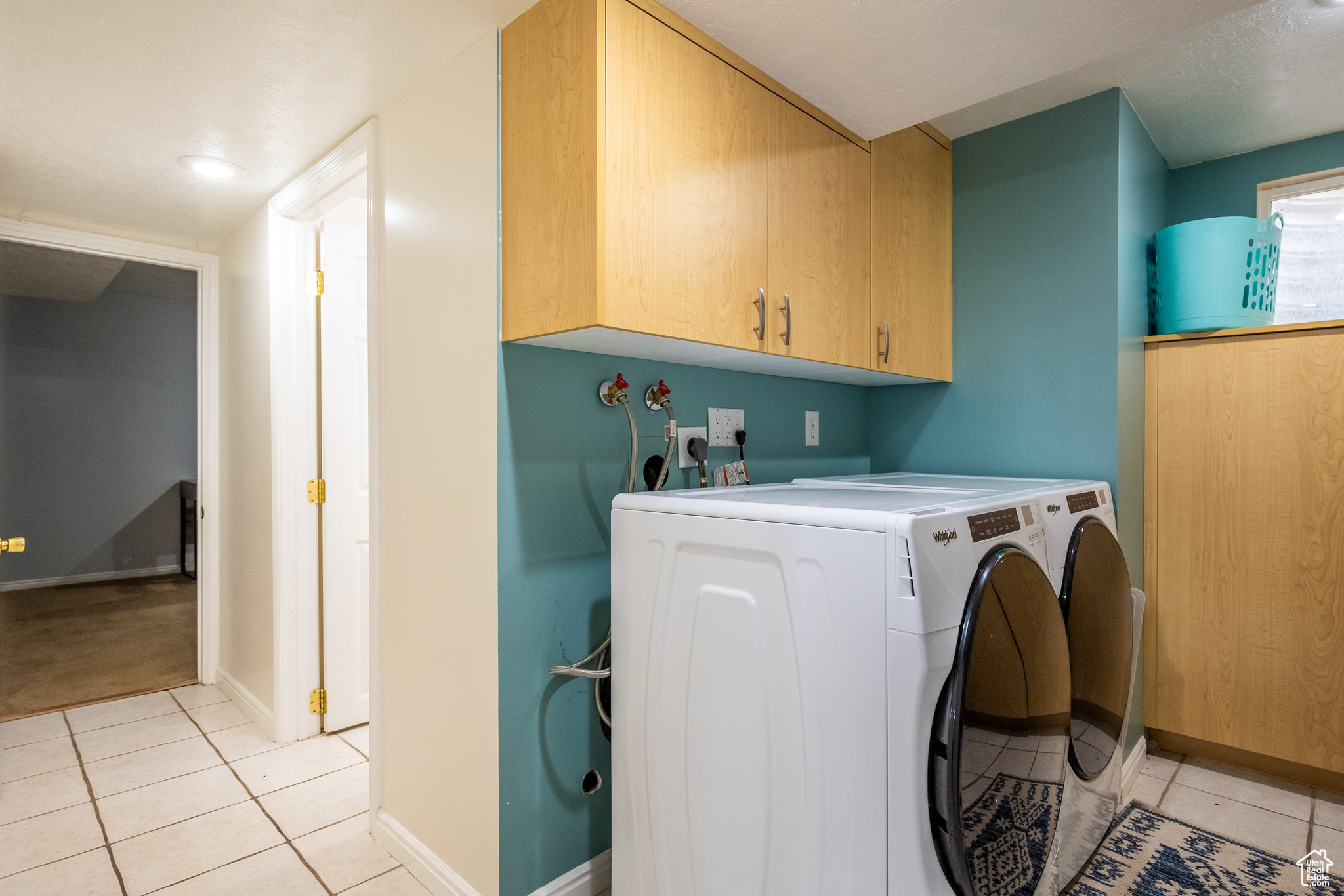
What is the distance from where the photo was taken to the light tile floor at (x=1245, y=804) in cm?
188

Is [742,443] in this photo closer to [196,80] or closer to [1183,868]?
[1183,868]

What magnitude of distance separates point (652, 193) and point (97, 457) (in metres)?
5.95

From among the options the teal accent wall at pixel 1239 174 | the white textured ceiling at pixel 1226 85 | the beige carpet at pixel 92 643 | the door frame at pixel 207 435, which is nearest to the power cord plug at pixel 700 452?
the white textured ceiling at pixel 1226 85

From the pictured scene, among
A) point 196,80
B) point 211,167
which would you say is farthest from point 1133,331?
point 211,167

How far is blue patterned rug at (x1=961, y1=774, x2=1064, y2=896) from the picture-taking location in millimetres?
1093

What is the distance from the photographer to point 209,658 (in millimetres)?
3234

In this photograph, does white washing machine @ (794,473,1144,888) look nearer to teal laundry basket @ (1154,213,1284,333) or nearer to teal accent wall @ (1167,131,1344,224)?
teal laundry basket @ (1154,213,1284,333)

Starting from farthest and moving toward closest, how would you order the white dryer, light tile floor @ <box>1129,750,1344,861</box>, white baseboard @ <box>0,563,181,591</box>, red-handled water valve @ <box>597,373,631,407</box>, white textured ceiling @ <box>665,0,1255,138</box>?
white baseboard @ <box>0,563,181,591</box> → light tile floor @ <box>1129,750,1344,861</box> → red-handled water valve @ <box>597,373,631,407</box> → the white dryer → white textured ceiling @ <box>665,0,1255,138</box>

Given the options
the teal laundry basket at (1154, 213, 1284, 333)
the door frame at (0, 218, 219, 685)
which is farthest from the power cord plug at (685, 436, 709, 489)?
the door frame at (0, 218, 219, 685)

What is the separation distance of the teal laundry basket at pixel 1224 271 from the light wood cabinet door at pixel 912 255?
737 mm

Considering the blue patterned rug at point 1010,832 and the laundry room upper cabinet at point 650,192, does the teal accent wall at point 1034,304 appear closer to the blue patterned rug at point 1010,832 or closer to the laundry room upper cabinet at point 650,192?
the laundry room upper cabinet at point 650,192

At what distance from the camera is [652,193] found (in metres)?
1.37

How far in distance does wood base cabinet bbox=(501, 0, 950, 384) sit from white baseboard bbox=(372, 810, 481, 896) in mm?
1375

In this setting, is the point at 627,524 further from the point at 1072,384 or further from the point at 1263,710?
the point at 1263,710
